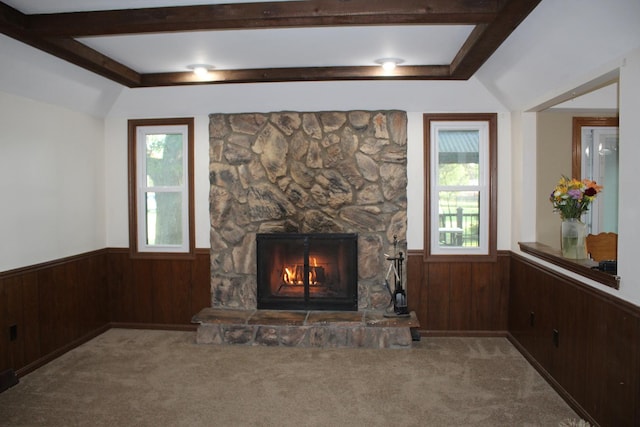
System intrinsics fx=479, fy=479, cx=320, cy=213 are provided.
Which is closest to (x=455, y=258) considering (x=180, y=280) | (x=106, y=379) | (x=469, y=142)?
(x=469, y=142)

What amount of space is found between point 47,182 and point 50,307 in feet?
3.67

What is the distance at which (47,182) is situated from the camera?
4.29 metres

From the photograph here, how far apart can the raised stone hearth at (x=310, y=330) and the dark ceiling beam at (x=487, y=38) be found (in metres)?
2.35

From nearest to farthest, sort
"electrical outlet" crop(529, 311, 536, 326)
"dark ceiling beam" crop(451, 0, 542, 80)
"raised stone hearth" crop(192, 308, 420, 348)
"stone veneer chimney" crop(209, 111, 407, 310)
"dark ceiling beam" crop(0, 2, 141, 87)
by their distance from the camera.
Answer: "dark ceiling beam" crop(451, 0, 542, 80), "dark ceiling beam" crop(0, 2, 141, 87), "electrical outlet" crop(529, 311, 536, 326), "raised stone hearth" crop(192, 308, 420, 348), "stone veneer chimney" crop(209, 111, 407, 310)

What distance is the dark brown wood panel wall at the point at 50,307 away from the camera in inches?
150

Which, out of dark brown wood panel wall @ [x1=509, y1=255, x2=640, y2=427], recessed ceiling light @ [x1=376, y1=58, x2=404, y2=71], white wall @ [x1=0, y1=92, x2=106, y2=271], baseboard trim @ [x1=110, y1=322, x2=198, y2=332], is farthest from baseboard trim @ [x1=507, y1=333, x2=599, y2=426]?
white wall @ [x1=0, y1=92, x2=106, y2=271]

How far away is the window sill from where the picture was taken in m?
2.86

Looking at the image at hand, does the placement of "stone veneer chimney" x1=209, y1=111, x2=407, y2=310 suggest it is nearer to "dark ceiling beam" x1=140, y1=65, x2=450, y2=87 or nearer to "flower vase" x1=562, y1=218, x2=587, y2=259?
"dark ceiling beam" x1=140, y1=65, x2=450, y2=87

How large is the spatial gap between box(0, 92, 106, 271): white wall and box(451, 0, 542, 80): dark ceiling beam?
3.63 metres

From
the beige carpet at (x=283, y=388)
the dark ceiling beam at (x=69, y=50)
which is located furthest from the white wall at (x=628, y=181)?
the dark ceiling beam at (x=69, y=50)

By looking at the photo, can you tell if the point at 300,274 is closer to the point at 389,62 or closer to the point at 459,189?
the point at 459,189

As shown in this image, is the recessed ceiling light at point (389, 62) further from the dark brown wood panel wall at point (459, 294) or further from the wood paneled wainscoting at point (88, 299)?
the wood paneled wainscoting at point (88, 299)

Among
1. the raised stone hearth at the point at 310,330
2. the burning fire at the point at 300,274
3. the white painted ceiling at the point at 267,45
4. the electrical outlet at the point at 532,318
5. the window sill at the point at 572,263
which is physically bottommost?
the raised stone hearth at the point at 310,330

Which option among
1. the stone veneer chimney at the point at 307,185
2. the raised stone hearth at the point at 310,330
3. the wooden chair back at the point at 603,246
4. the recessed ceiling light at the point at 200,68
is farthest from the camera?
the stone veneer chimney at the point at 307,185
